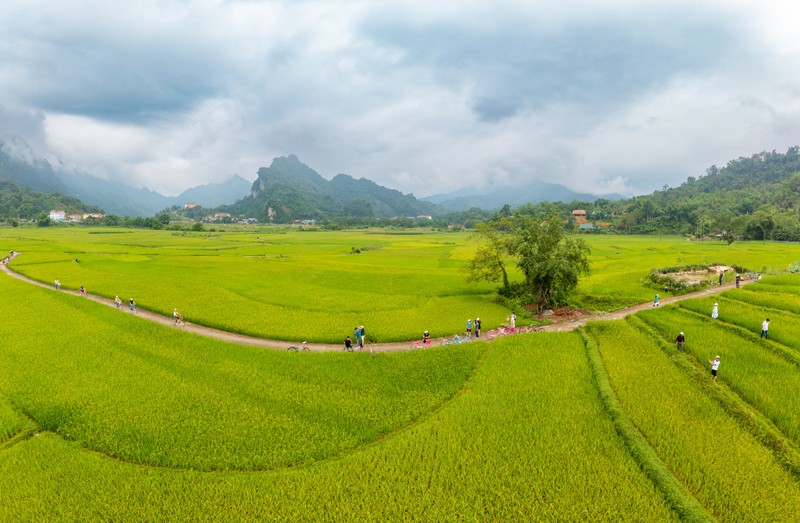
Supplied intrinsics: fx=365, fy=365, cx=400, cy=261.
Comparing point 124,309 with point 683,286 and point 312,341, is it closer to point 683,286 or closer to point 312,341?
point 312,341

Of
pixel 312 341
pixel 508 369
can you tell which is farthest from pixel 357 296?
pixel 508 369

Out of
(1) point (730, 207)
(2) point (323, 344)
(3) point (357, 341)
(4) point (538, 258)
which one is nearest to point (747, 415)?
(4) point (538, 258)

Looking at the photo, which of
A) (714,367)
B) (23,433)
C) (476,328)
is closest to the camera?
(23,433)

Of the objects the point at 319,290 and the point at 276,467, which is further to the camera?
the point at 319,290

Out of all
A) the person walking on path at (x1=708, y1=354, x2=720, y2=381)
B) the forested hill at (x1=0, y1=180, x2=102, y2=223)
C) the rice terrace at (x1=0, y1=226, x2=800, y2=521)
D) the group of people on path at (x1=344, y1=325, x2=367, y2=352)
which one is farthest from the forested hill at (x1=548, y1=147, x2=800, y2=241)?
the forested hill at (x1=0, y1=180, x2=102, y2=223)

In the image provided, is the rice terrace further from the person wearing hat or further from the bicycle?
the bicycle

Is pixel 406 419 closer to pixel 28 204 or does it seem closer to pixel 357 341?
pixel 357 341

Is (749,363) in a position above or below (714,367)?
below
